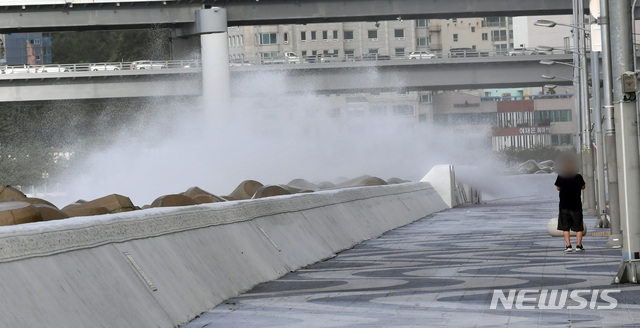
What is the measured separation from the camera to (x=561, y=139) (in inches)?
6870

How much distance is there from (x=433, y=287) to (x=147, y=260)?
4435mm

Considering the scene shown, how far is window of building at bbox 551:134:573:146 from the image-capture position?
174m

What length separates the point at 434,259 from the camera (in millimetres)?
22203

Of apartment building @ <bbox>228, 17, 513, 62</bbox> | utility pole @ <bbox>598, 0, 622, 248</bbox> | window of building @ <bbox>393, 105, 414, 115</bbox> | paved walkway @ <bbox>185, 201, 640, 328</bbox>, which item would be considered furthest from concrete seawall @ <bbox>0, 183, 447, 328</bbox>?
apartment building @ <bbox>228, 17, 513, 62</bbox>

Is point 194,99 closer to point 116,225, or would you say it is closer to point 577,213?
point 577,213

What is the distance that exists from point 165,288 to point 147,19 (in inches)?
2694

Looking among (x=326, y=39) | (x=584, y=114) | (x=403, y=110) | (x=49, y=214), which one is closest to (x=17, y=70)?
(x=584, y=114)

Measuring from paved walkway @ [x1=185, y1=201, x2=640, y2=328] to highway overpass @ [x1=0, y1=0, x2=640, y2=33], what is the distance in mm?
53141

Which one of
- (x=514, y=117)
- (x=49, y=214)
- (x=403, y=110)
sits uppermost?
(x=403, y=110)

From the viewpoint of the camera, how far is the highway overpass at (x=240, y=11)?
7831 cm

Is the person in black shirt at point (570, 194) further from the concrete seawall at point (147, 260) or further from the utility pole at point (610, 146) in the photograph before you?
the concrete seawall at point (147, 260)

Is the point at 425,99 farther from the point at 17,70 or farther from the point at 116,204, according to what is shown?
the point at 116,204

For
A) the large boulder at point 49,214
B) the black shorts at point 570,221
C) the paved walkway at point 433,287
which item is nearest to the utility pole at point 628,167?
the paved walkway at point 433,287

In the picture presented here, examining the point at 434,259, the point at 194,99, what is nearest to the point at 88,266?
the point at 434,259
